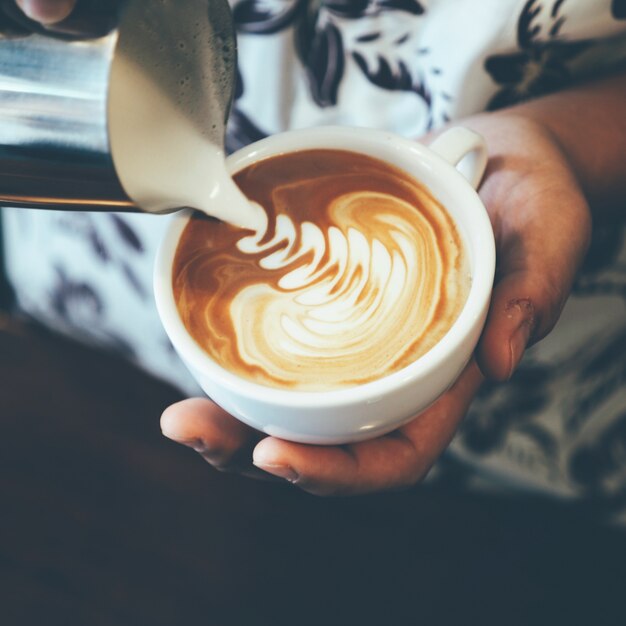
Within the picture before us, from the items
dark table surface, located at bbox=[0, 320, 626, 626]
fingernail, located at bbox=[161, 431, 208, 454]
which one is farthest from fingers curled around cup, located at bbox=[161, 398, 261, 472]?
dark table surface, located at bbox=[0, 320, 626, 626]

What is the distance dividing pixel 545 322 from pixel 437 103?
0.32 metres

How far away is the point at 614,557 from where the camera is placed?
126cm

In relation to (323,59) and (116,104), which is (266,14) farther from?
(116,104)

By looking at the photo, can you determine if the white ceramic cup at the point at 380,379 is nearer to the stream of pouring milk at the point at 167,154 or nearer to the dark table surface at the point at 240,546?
the stream of pouring milk at the point at 167,154

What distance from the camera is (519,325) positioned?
2.11ft

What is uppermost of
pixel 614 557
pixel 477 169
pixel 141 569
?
pixel 477 169

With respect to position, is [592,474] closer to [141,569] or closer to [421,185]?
[421,185]

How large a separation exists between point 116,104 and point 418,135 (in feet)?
1.49

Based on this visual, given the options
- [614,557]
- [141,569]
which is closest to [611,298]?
[614,557]

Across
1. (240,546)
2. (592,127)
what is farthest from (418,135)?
(240,546)

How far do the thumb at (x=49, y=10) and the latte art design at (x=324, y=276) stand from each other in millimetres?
243

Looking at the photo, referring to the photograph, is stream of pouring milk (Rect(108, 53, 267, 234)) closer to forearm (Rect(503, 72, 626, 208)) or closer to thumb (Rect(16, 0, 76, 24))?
thumb (Rect(16, 0, 76, 24))

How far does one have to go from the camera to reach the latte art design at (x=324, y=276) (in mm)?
622

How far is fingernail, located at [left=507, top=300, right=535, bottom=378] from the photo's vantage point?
64 centimetres
